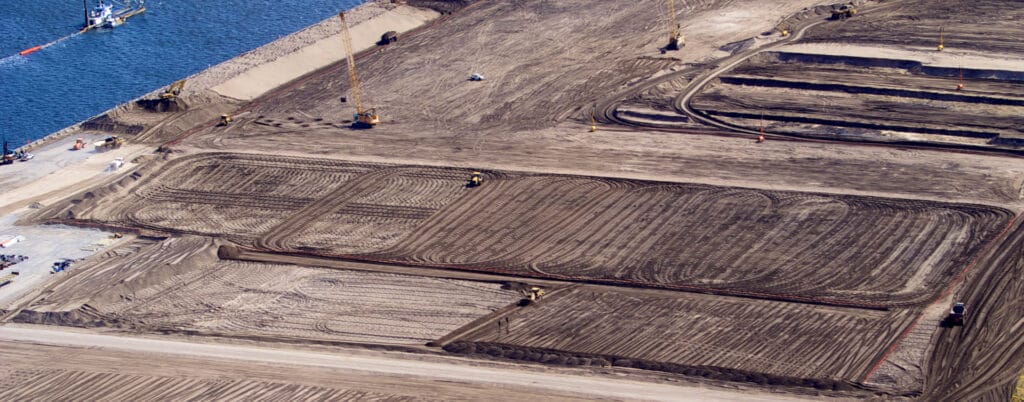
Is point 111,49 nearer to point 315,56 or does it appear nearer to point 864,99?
point 315,56

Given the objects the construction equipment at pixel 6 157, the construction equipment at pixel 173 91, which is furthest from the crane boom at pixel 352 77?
the construction equipment at pixel 6 157

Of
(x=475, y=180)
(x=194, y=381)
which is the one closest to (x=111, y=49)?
(x=475, y=180)

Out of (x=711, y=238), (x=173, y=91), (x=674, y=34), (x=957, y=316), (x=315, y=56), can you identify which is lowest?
(x=957, y=316)

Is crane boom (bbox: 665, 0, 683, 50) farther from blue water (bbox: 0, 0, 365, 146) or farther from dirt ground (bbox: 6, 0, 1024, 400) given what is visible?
blue water (bbox: 0, 0, 365, 146)

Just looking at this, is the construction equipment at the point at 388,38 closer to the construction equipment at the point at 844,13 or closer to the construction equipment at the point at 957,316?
the construction equipment at the point at 844,13

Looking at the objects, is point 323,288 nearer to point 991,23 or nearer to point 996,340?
point 996,340

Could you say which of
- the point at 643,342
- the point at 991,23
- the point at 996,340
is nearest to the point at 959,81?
the point at 991,23

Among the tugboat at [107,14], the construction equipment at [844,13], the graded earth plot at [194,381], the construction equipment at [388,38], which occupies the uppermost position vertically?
the tugboat at [107,14]
